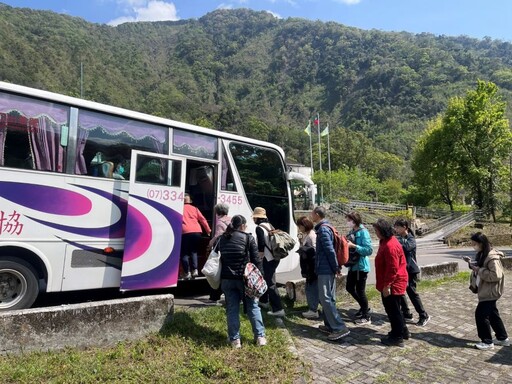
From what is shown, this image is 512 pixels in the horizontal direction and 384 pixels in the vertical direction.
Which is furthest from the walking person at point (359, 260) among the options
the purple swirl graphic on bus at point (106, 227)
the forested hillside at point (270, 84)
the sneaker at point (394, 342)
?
the forested hillside at point (270, 84)

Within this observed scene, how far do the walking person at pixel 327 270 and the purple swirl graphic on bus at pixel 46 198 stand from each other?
11.7 feet

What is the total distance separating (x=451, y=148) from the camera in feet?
130

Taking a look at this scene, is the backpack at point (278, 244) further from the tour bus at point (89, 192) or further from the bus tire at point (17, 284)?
the bus tire at point (17, 284)

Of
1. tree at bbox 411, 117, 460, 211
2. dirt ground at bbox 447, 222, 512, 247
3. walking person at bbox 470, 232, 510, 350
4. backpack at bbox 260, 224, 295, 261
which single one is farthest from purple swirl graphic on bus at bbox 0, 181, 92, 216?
tree at bbox 411, 117, 460, 211

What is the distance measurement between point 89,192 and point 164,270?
1.84 metres

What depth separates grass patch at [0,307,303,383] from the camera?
408 centimetres

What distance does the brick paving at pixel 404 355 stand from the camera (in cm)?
474

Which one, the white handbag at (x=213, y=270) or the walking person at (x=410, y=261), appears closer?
the white handbag at (x=213, y=270)

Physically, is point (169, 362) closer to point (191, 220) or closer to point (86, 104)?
point (191, 220)

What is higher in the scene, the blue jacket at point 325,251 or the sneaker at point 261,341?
the blue jacket at point 325,251

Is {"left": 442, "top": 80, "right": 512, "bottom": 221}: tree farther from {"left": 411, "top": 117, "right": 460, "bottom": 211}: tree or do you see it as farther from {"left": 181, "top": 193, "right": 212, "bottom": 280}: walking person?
{"left": 181, "top": 193, "right": 212, "bottom": 280}: walking person

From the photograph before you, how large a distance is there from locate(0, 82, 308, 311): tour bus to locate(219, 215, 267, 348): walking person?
2.14 metres

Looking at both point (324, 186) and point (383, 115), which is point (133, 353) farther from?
point (383, 115)

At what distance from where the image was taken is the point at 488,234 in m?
31.7
